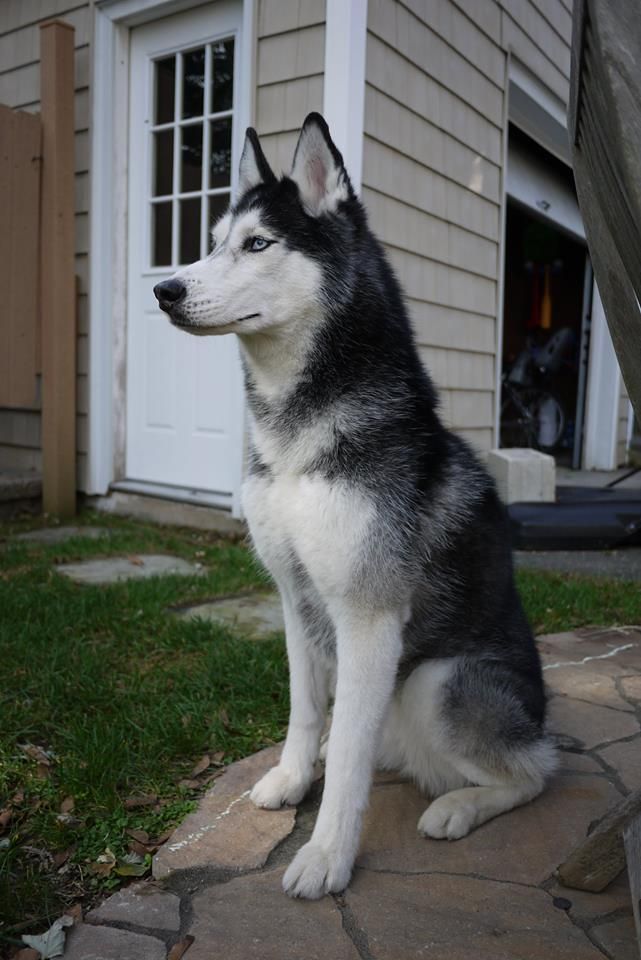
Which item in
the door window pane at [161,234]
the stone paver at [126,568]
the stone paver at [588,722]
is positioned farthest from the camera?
the door window pane at [161,234]

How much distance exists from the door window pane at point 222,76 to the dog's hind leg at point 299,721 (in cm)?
422

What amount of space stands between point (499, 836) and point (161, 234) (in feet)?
15.6

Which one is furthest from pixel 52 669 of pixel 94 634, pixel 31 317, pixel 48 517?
pixel 31 317

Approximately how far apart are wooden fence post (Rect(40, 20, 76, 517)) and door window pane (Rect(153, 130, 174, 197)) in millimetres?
590

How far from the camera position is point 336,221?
1.88 metres

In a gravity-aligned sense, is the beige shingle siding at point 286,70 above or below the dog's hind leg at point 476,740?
above

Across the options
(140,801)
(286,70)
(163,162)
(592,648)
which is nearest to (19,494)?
(163,162)

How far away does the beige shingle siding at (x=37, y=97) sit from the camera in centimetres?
550

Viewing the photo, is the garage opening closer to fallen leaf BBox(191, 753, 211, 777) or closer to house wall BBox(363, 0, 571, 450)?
house wall BBox(363, 0, 571, 450)

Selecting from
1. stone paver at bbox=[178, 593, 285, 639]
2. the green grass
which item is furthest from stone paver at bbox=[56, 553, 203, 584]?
stone paver at bbox=[178, 593, 285, 639]

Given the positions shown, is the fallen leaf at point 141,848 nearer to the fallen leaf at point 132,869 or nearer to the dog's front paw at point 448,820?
the fallen leaf at point 132,869

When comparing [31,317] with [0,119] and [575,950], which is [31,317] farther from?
[575,950]

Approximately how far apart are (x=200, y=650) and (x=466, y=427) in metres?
3.65

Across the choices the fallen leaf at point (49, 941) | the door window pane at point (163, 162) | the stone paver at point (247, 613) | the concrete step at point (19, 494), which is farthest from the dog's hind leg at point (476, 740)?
the door window pane at point (163, 162)
